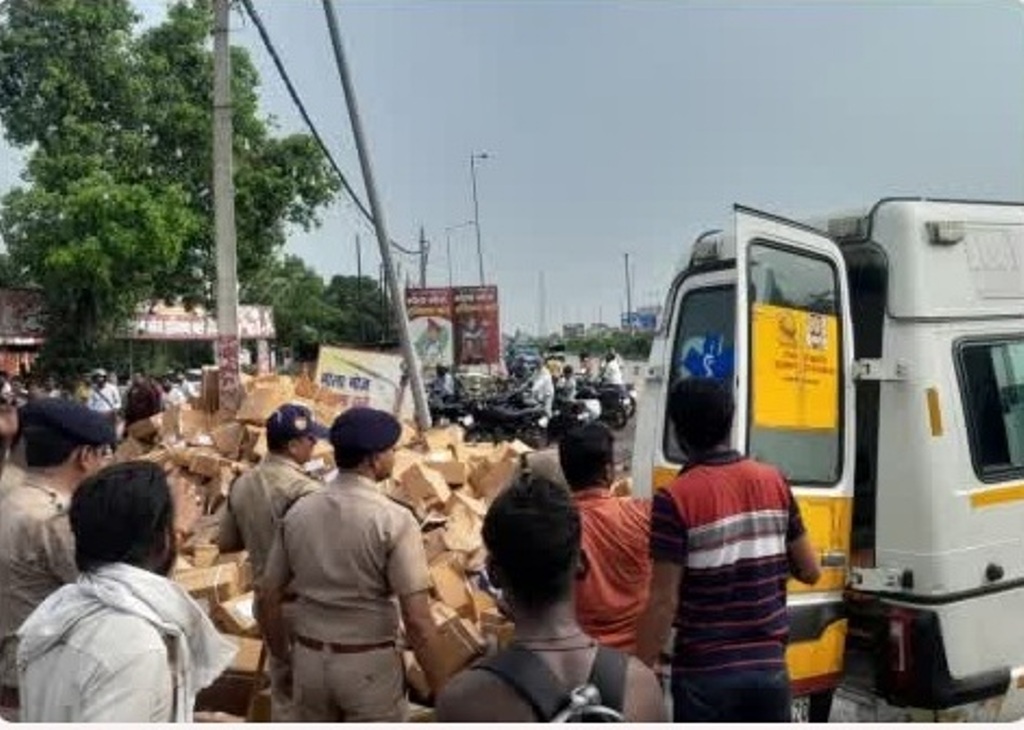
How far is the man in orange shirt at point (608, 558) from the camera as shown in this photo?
134 inches

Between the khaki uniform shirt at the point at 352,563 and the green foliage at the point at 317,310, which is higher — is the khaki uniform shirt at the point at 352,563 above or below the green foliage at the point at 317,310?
below

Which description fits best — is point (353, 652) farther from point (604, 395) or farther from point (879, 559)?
point (604, 395)

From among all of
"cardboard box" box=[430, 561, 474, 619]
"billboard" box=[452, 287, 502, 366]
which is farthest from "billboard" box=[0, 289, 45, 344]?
"cardboard box" box=[430, 561, 474, 619]

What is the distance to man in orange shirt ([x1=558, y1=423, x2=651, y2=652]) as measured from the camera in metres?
3.41

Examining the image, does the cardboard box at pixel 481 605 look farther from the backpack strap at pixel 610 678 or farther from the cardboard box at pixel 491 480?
the backpack strap at pixel 610 678

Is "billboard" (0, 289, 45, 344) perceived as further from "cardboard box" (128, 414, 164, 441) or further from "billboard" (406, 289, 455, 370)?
"cardboard box" (128, 414, 164, 441)

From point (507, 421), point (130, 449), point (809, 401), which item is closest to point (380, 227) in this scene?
point (130, 449)

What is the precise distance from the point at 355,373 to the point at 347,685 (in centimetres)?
684

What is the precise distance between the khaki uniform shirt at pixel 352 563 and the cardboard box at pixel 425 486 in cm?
368

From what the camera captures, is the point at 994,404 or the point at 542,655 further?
the point at 994,404

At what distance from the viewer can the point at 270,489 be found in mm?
4188

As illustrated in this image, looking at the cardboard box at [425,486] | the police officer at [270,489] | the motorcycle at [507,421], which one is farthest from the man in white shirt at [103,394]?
the police officer at [270,489]

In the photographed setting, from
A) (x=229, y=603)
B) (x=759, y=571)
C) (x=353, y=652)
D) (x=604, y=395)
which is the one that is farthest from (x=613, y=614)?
Result: (x=604, y=395)

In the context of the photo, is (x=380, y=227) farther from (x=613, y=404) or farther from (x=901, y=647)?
(x=613, y=404)
